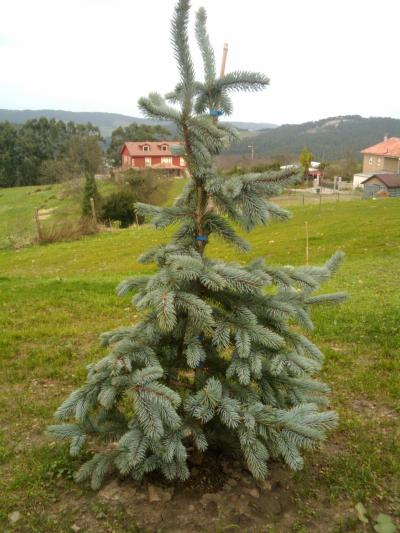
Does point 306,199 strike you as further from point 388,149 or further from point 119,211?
point 388,149

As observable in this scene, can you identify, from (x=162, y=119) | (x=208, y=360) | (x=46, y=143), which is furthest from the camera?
(x=46, y=143)

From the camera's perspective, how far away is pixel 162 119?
121 inches

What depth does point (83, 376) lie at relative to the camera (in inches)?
225

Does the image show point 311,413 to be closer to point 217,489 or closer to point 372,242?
point 217,489

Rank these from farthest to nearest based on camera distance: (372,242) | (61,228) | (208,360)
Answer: (61,228) → (372,242) → (208,360)

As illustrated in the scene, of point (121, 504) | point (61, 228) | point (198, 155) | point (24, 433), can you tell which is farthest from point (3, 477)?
point (61, 228)

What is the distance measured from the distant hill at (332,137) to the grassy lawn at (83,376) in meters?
74.2

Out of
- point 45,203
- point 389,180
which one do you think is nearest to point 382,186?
point 389,180

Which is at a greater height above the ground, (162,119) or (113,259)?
(162,119)

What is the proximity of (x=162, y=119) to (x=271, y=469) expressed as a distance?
9.24 feet

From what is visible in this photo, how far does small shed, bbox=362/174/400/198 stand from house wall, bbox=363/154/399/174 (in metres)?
12.9

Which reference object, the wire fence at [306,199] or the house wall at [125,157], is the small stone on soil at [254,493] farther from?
the house wall at [125,157]

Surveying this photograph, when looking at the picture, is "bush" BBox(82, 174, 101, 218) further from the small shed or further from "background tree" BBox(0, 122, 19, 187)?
"background tree" BBox(0, 122, 19, 187)

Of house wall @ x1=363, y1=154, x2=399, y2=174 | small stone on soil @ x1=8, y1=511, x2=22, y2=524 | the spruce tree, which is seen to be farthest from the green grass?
house wall @ x1=363, y1=154, x2=399, y2=174
